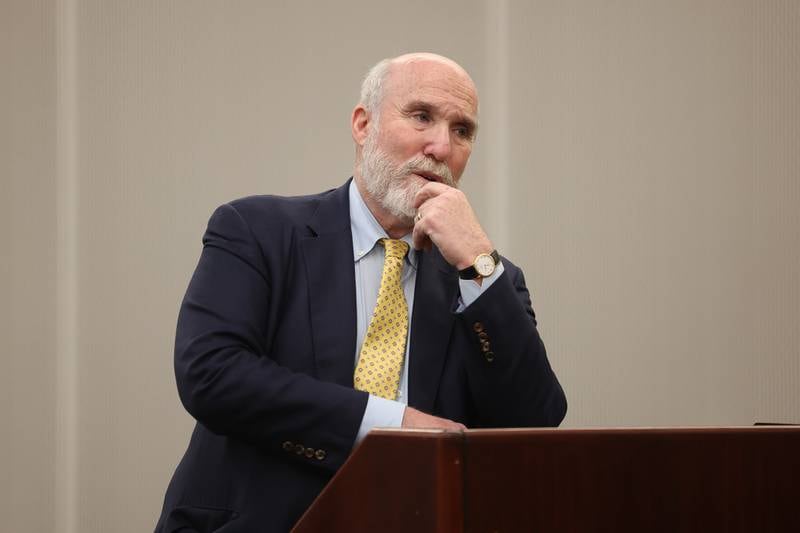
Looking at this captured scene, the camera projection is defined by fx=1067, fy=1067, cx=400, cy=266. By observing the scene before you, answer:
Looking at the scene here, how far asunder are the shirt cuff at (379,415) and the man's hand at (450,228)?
0.99ft

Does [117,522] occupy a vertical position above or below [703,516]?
below

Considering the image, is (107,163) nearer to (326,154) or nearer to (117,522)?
(326,154)

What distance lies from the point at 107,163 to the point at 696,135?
5.88ft

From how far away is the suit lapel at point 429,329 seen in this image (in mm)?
1862

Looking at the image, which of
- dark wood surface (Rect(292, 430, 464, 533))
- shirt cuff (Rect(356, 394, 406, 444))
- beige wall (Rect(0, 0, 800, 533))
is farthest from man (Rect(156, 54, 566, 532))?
beige wall (Rect(0, 0, 800, 533))

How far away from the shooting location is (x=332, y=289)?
188 cm

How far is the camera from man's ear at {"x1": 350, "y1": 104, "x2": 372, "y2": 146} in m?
2.13

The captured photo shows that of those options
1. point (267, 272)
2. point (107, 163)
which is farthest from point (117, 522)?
point (267, 272)

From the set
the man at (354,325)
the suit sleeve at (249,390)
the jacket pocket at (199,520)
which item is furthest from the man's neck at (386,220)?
the jacket pocket at (199,520)

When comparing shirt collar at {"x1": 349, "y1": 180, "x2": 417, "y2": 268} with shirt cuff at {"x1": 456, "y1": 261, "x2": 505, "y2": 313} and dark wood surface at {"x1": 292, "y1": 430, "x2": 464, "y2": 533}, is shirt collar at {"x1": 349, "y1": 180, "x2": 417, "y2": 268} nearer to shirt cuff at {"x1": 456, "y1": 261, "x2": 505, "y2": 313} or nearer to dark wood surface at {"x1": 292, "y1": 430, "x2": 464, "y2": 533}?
shirt cuff at {"x1": 456, "y1": 261, "x2": 505, "y2": 313}

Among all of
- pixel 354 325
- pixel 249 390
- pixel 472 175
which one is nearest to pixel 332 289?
pixel 354 325

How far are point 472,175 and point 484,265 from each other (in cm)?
152

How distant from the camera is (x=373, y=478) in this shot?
115 centimetres

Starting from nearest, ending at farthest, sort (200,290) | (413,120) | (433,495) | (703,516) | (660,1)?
1. (433,495)
2. (703,516)
3. (200,290)
4. (413,120)
5. (660,1)
